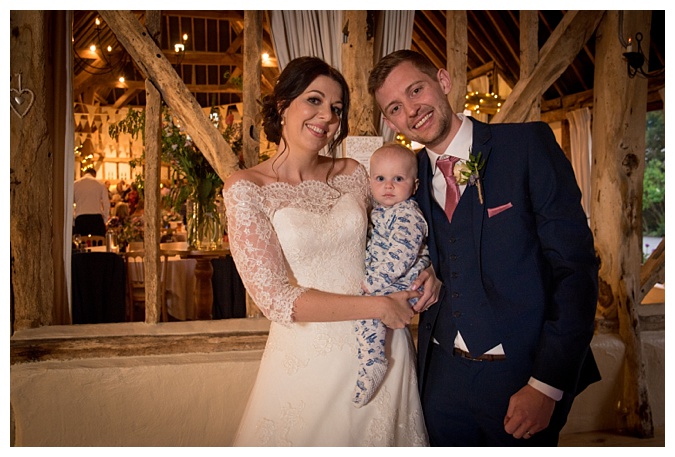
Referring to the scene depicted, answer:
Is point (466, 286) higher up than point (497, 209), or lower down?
lower down

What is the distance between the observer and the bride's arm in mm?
1945

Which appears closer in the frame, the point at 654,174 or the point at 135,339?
the point at 135,339

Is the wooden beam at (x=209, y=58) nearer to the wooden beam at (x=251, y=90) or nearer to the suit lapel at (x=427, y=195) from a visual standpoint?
the wooden beam at (x=251, y=90)

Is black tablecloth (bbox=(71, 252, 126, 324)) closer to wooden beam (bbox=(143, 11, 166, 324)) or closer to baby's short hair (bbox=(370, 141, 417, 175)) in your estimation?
wooden beam (bbox=(143, 11, 166, 324))

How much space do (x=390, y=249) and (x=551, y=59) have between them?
2801 mm

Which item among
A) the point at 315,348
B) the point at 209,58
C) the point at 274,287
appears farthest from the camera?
the point at 209,58

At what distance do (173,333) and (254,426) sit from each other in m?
1.61

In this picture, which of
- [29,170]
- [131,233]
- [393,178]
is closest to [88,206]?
[131,233]

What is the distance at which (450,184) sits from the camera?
1985 millimetres

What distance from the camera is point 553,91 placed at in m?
8.77

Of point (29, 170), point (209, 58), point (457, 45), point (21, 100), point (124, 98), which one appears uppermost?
point (209, 58)

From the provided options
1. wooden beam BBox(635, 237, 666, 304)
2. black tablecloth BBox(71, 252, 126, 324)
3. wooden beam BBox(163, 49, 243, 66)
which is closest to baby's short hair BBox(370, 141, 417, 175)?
wooden beam BBox(635, 237, 666, 304)

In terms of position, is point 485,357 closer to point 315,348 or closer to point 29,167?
point 315,348
